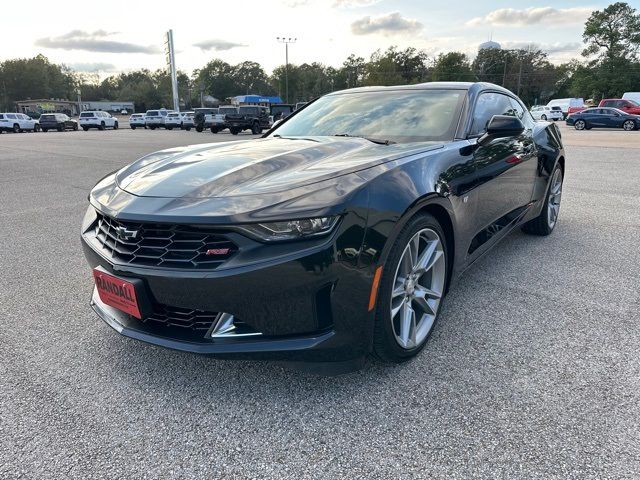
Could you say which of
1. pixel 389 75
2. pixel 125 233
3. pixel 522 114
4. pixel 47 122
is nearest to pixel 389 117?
pixel 522 114

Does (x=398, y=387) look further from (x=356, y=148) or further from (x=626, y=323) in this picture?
(x=626, y=323)

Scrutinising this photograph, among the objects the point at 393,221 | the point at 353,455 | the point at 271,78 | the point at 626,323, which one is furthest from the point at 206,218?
the point at 271,78

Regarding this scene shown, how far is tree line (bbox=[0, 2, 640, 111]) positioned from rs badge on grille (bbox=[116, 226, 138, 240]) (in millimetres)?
64942

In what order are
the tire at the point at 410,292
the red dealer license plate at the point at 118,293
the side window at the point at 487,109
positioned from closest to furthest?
the red dealer license plate at the point at 118,293 < the tire at the point at 410,292 < the side window at the point at 487,109

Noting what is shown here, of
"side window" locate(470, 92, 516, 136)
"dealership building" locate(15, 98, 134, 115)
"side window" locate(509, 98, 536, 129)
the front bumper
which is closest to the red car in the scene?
"side window" locate(509, 98, 536, 129)

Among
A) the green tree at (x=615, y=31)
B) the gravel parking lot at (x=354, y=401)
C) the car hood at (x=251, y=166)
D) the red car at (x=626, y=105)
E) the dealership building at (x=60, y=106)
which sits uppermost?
the green tree at (x=615, y=31)

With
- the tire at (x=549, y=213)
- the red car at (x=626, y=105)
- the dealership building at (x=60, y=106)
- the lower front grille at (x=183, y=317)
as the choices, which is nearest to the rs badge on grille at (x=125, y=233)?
the lower front grille at (x=183, y=317)

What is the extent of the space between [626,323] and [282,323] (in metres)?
2.23

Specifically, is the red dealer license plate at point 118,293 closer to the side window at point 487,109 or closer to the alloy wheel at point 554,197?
the side window at point 487,109

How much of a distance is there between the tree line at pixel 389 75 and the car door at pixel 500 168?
207 feet

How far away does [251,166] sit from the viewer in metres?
2.40

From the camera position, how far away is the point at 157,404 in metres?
2.10

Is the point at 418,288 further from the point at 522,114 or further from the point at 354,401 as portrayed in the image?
the point at 522,114

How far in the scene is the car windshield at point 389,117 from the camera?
307 cm
